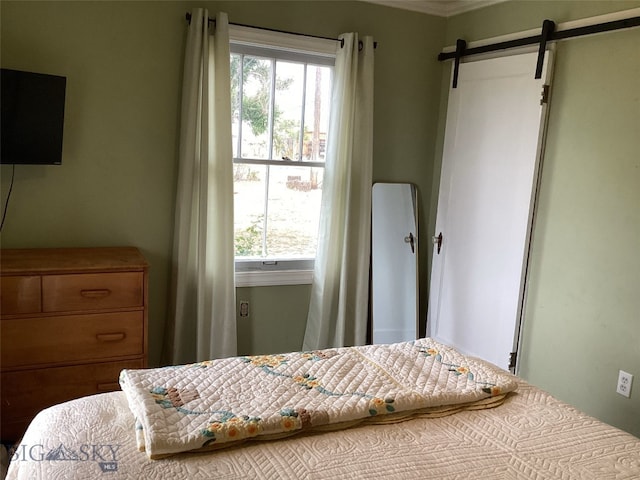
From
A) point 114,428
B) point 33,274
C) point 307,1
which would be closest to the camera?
point 114,428

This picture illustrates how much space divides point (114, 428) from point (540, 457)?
3.77ft

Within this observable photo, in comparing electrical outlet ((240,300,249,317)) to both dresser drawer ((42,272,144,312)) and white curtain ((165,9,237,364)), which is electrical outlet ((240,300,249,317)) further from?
dresser drawer ((42,272,144,312))

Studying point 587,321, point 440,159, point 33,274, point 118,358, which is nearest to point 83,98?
point 33,274

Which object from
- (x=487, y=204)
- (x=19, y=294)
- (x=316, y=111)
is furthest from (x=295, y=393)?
(x=316, y=111)

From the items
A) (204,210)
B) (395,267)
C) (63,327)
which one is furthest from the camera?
(395,267)

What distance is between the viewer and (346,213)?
352cm

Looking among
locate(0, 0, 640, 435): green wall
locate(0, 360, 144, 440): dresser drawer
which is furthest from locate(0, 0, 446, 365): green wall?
locate(0, 360, 144, 440): dresser drawer

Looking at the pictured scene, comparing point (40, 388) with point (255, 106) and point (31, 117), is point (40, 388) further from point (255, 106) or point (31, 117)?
point (255, 106)

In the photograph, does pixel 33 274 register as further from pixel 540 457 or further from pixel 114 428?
pixel 540 457

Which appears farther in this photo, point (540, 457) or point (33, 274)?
point (33, 274)

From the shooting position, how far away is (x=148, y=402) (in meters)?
1.55

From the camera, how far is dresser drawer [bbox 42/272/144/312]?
101 inches

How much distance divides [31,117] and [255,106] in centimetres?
123

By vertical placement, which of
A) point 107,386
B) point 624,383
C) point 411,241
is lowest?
point 107,386
